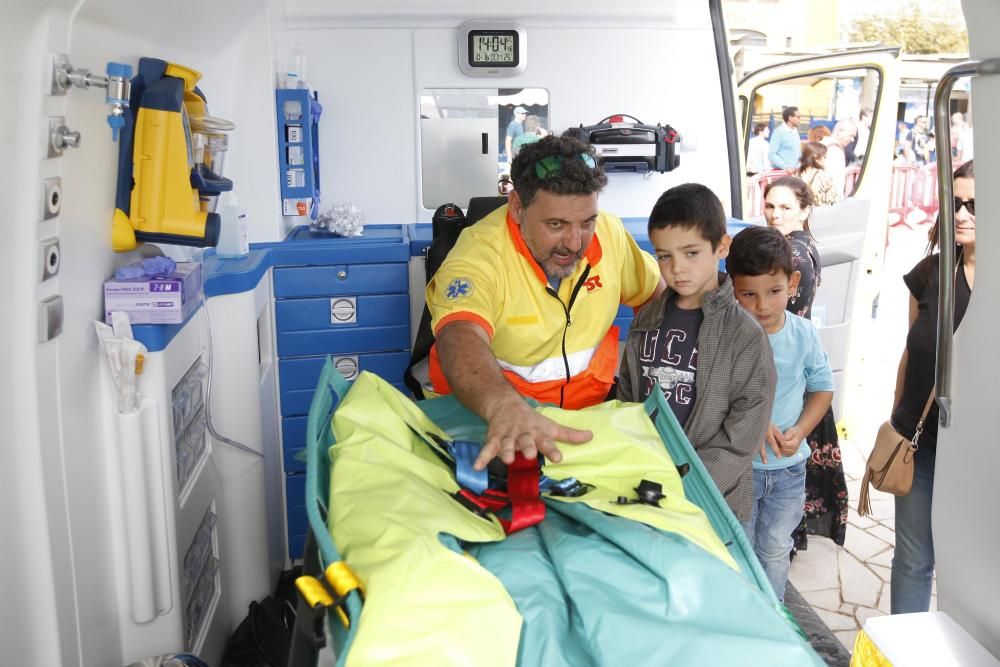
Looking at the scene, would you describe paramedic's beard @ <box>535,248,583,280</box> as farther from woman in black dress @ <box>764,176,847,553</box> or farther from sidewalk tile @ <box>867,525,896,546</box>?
sidewalk tile @ <box>867,525,896,546</box>

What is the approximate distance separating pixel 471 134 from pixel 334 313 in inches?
48.6

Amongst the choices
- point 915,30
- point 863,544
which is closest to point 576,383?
point 863,544

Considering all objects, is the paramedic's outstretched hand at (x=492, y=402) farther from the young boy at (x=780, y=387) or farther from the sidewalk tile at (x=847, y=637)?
the sidewalk tile at (x=847, y=637)

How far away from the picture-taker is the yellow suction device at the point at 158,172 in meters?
2.21

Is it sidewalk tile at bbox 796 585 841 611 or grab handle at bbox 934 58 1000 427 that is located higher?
grab handle at bbox 934 58 1000 427

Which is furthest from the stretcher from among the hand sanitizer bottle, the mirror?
the mirror

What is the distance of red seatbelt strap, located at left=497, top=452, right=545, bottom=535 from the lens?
1643 mm

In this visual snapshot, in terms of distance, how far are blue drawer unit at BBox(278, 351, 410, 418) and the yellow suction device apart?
3.99 ft

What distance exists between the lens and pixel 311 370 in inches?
139

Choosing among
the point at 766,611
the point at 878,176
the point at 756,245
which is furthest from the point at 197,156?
the point at 878,176

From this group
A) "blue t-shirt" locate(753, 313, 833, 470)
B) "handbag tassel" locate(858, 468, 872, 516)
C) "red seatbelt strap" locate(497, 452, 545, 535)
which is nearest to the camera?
"red seatbelt strap" locate(497, 452, 545, 535)

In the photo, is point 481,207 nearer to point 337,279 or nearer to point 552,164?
point 337,279

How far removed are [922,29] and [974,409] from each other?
27.6m

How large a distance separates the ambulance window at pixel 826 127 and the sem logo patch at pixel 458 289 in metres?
3.33
